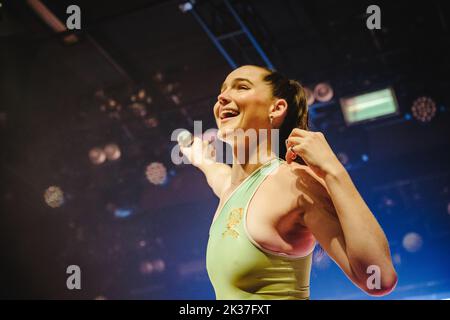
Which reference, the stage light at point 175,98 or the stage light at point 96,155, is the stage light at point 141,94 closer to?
the stage light at point 175,98

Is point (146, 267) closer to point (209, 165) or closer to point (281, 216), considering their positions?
point (209, 165)

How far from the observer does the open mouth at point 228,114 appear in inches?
68.7

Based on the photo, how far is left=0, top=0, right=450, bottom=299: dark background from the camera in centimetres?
546

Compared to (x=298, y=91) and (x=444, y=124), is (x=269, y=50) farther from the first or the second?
(x=298, y=91)

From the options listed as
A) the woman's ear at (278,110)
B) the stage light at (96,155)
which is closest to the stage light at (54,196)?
the stage light at (96,155)

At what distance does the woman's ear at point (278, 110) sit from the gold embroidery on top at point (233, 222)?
38 cm

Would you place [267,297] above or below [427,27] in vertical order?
below

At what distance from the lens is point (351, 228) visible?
1.24 m

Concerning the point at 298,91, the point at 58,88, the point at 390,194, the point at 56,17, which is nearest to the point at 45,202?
the point at 58,88

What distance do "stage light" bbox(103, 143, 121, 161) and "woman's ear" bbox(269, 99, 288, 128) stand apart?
4813mm

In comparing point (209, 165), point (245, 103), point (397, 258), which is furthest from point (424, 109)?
point (245, 103)

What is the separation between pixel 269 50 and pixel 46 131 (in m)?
2.98

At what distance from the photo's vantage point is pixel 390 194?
21.0 feet

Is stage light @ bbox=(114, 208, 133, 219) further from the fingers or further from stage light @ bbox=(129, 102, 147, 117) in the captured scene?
the fingers
